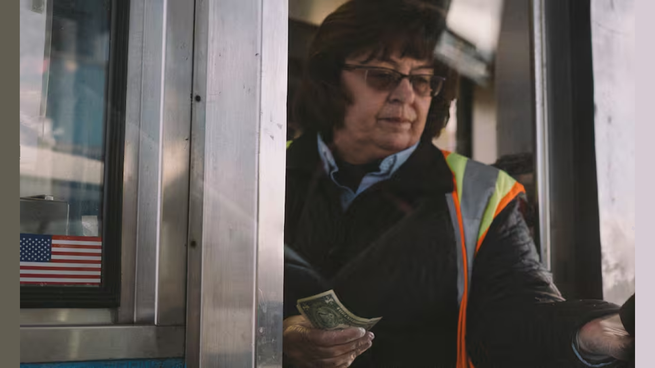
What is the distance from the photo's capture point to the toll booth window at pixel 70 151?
1.48 meters

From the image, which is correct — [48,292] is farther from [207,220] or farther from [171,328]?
[207,220]

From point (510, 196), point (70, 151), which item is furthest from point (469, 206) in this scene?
point (70, 151)

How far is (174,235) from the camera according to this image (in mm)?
1586

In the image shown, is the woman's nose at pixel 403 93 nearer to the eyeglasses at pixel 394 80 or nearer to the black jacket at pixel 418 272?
the eyeglasses at pixel 394 80

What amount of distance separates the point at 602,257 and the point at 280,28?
54.9 inches

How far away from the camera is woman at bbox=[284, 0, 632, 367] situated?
5.79 ft

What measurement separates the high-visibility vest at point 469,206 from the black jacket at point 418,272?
0.02 meters

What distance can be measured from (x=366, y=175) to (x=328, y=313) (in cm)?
44

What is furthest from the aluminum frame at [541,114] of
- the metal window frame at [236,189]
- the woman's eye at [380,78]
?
the metal window frame at [236,189]

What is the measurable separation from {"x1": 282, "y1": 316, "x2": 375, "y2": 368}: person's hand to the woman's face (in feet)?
1.72

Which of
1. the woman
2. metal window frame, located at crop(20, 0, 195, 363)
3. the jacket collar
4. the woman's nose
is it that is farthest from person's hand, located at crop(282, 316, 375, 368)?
the woman's nose

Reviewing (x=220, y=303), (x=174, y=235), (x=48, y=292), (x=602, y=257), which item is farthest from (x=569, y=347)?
(x=48, y=292)

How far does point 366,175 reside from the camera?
6.06 ft

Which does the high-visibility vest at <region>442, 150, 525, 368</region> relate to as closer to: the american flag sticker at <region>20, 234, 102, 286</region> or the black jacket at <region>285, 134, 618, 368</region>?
→ the black jacket at <region>285, 134, 618, 368</region>
